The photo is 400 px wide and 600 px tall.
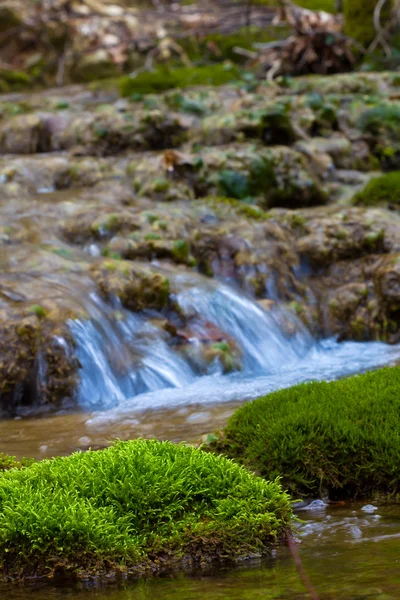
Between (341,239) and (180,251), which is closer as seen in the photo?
(180,251)

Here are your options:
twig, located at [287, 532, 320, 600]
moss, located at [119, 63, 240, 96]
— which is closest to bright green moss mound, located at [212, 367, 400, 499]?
twig, located at [287, 532, 320, 600]

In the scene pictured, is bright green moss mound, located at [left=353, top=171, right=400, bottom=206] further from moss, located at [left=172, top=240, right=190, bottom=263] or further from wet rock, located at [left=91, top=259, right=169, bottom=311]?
wet rock, located at [left=91, top=259, right=169, bottom=311]

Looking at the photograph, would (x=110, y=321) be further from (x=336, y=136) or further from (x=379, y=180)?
(x=336, y=136)

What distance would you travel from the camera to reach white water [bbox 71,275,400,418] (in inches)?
313

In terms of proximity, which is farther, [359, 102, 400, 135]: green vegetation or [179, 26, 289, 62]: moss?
[179, 26, 289, 62]: moss

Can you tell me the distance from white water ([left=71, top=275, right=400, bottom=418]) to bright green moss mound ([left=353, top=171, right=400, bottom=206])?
3.39 meters

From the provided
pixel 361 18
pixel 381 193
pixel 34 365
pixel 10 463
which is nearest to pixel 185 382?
pixel 34 365

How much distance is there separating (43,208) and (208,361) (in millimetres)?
4188

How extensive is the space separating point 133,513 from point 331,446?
1.50 m

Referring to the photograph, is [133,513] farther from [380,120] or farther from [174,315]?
[380,120]

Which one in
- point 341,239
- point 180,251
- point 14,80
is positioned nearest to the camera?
point 180,251

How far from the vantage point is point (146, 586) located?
324 cm

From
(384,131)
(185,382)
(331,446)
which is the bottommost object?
(185,382)

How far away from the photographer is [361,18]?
19.4 meters
